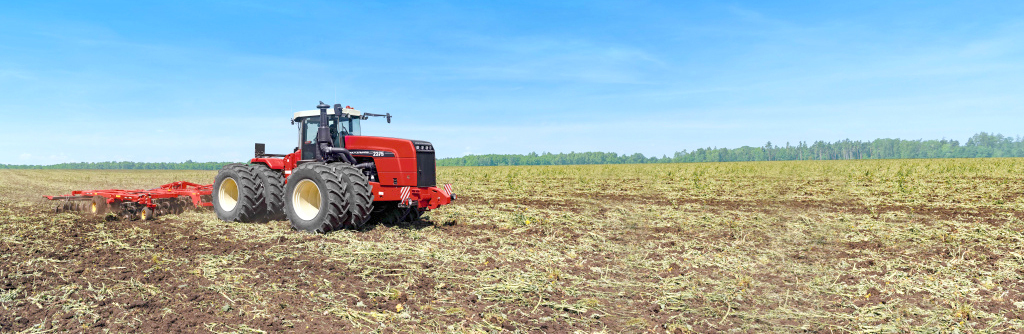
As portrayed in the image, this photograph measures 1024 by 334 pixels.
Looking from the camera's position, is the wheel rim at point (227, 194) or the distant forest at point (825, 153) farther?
A: the distant forest at point (825, 153)

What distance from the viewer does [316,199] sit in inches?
372

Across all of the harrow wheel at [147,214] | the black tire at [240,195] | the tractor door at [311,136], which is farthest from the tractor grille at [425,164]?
the harrow wheel at [147,214]

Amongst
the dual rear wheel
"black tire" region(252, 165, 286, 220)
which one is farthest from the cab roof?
"black tire" region(252, 165, 286, 220)

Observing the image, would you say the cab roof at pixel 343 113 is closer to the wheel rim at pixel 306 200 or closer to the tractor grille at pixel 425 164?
the wheel rim at pixel 306 200

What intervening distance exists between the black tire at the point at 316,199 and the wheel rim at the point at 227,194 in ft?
8.01

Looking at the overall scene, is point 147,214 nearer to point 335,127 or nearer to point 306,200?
point 306,200

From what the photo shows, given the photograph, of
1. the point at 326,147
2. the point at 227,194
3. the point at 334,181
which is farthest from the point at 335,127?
the point at 227,194

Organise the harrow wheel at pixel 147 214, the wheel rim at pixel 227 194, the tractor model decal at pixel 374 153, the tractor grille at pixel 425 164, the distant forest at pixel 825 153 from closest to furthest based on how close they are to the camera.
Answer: the tractor grille at pixel 425 164
the tractor model decal at pixel 374 153
the harrow wheel at pixel 147 214
the wheel rim at pixel 227 194
the distant forest at pixel 825 153

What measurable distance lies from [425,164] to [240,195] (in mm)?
3738

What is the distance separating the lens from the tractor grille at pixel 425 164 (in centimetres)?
906

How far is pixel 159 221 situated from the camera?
10.4 m

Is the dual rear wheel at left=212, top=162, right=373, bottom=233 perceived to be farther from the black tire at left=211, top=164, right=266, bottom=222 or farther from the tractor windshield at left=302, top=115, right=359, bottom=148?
the tractor windshield at left=302, top=115, right=359, bottom=148

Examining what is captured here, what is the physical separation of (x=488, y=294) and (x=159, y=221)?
8.27m

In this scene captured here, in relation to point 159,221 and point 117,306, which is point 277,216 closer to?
point 159,221
